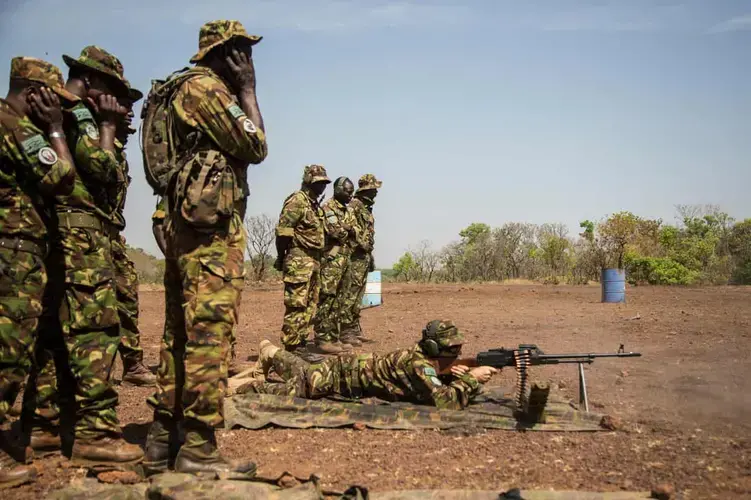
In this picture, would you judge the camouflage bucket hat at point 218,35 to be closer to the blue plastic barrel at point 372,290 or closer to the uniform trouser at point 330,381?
the uniform trouser at point 330,381

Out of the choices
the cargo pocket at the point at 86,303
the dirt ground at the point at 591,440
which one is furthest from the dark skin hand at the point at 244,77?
the dirt ground at the point at 591,440

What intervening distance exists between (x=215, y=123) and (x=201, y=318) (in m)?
1.14

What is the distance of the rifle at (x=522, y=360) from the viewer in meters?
5.55

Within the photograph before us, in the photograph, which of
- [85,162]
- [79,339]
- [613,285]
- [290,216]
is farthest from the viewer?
[613,285]

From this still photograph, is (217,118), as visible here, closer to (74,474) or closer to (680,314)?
(74,474)

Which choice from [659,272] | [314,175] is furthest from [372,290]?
[659,272]

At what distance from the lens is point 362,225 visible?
36.2 feet

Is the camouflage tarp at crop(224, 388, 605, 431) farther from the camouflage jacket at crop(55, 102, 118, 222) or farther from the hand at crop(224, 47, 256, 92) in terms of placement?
the hand at crop(224, 47, 256, 92)

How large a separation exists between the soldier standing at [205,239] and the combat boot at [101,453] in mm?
286

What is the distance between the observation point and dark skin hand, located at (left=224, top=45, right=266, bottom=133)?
4000 millimetres

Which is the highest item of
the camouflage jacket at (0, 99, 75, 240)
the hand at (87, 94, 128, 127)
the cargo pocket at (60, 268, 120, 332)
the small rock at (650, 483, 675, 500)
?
the hand at (87, 94, 128, 127)

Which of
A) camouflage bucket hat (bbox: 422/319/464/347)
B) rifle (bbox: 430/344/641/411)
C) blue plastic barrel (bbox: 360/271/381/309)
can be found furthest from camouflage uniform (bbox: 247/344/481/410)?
blue plastic barrel (bbox: 360/271/381/309)

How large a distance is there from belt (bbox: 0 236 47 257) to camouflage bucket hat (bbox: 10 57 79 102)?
98 cm

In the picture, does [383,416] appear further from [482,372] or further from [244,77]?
[244,77]
